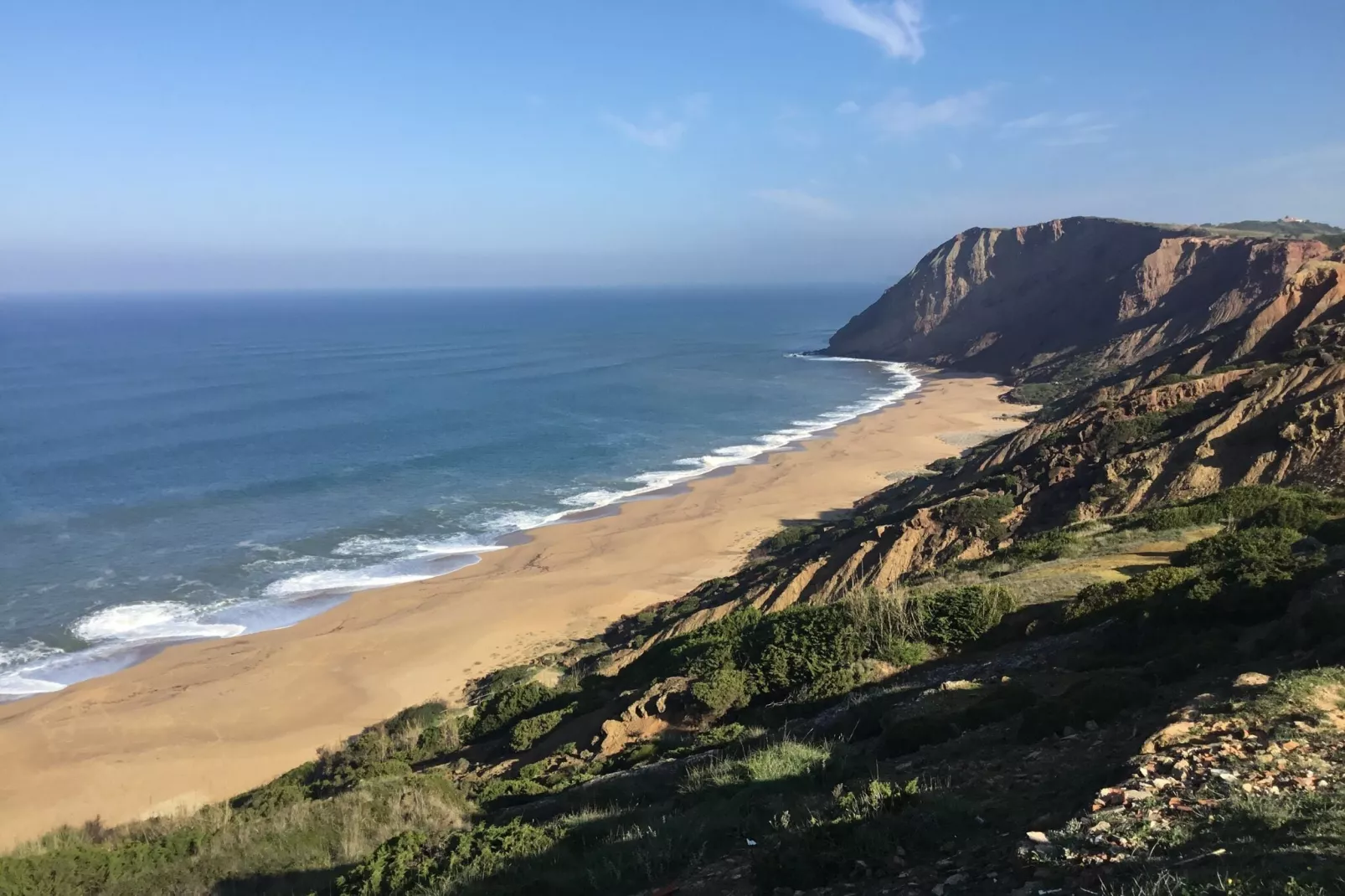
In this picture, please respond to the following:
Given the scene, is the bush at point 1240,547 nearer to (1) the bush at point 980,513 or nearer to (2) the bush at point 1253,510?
(2) the bush at point 1253,510

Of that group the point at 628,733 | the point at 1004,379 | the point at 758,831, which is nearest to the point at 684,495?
the point at 628,733

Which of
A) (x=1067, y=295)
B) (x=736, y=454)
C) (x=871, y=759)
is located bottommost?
(x=736, y=454)

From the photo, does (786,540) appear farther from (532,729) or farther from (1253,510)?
(532,729)

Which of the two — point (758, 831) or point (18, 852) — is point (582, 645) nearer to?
point (18, 852)

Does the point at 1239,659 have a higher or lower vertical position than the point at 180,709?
higher

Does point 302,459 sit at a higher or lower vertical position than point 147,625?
higher

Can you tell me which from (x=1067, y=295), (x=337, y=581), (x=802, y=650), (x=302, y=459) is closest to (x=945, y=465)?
(x=337, y=581)
